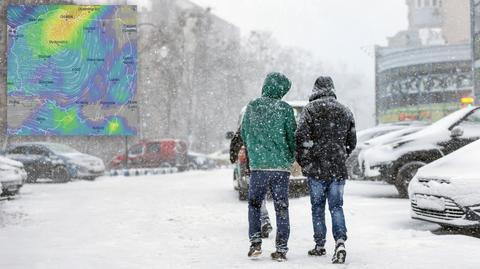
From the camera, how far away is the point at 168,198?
604 inches

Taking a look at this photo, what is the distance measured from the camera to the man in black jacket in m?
6.73

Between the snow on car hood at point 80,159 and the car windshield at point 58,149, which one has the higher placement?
the car windshield at point 58,149

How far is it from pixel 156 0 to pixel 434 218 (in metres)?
70.4

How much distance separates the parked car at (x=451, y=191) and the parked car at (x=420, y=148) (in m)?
3.63

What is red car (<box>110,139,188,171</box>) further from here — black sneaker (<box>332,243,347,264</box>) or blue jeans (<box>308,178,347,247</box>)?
black sneaker (<box>332,243,347,264</box>)

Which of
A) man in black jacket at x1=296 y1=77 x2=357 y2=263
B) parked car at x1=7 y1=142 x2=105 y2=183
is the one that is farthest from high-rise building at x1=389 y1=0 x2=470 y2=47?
man in black jacket at x1=296 y1=77 x2=357 y2=263

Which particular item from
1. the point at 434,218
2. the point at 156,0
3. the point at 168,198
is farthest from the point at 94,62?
the point at 156,0

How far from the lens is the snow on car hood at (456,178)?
800cm

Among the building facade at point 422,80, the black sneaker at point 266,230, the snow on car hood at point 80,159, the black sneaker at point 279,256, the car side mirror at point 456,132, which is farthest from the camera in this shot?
the building facade at point 422,80

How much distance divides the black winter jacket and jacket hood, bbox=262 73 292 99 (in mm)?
344

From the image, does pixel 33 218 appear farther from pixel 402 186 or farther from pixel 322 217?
pixel 402 186
